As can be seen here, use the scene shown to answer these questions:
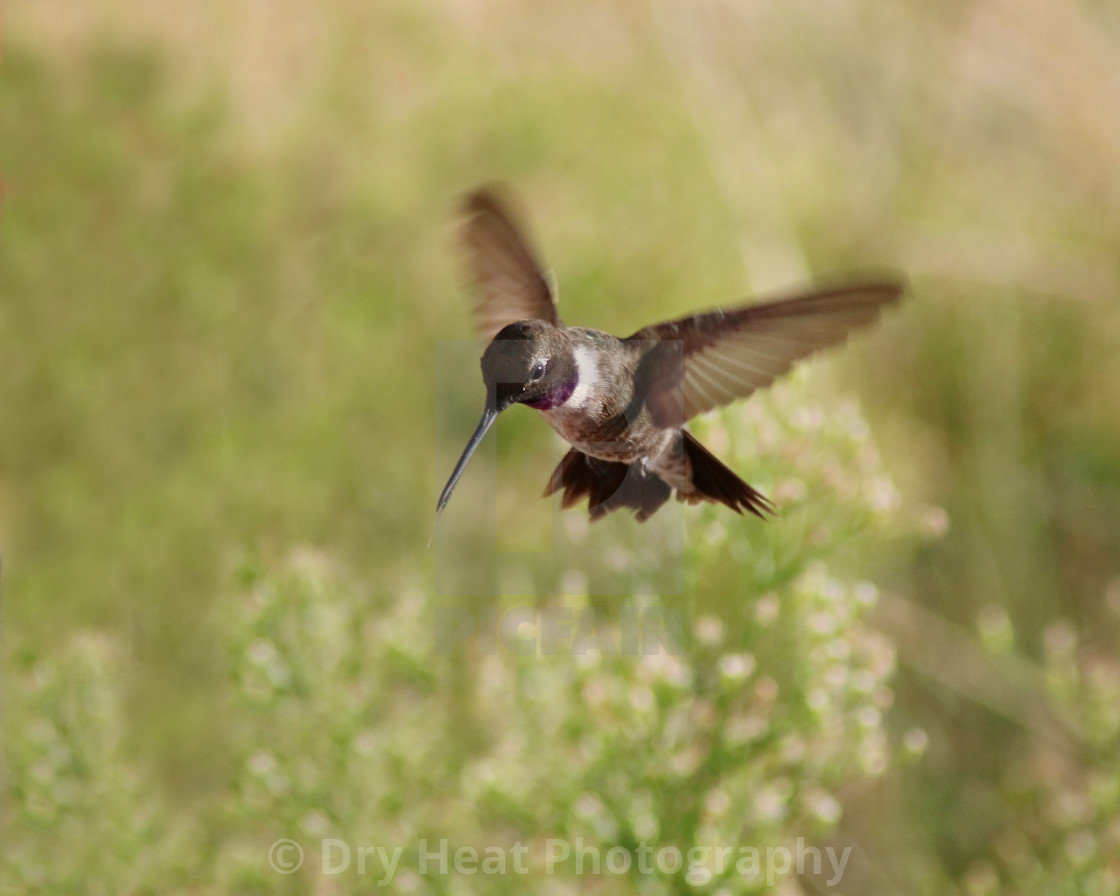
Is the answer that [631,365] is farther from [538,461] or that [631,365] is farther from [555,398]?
[538,461]

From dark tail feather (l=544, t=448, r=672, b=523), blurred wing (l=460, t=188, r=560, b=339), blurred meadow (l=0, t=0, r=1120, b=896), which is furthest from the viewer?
blurred meadow (l=0, t=0, r=1120, b=896)

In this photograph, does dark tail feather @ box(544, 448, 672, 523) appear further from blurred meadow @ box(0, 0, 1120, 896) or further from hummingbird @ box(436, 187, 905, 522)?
blurred meadow @ box(0, 0, 1120, 896)

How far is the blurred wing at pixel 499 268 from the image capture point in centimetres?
130

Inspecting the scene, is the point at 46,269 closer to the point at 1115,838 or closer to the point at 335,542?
the point at 335,542

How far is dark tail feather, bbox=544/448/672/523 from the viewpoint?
1453mm

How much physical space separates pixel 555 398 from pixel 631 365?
0.68ft

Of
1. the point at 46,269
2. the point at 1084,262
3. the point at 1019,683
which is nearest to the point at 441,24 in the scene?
the point at 46,269

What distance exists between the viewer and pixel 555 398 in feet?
3.77

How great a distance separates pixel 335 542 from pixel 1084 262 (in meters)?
2.59

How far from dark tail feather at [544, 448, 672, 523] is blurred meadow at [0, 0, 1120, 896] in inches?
10.8

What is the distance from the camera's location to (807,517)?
1774mm

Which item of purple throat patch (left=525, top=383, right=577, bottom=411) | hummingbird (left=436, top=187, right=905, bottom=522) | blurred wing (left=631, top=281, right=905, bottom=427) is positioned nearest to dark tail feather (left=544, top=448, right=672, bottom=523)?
hummingbird (left=436, top=187, right=905, bottom=522)

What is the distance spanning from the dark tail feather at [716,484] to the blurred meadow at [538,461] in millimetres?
336

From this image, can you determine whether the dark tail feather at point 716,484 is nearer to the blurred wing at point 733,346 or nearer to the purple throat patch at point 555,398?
the blurred wing at point 733,346
